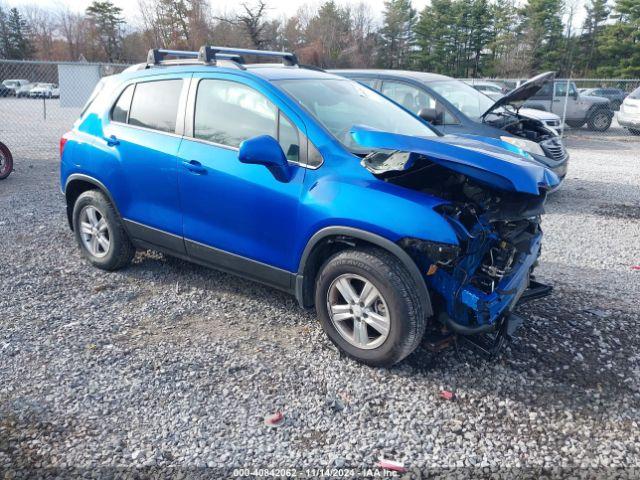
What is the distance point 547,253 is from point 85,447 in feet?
15.5

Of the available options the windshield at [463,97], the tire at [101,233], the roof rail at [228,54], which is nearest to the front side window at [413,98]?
the windshield at [463,97]

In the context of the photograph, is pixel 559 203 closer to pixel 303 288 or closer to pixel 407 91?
pixel 407 91

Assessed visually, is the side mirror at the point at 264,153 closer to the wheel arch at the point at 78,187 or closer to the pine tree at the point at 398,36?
the wheel arch at the point at 78,187

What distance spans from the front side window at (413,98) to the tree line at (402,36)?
34.1 metres

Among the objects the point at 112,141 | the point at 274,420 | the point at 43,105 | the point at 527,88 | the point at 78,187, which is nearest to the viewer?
the point at 274,420

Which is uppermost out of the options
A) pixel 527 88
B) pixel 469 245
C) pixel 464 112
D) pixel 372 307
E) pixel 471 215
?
pixel 527 88

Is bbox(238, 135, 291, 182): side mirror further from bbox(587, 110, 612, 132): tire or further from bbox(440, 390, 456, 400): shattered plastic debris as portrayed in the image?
bbox(587, 110, 612, 132): tire

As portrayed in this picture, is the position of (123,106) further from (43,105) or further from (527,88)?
(43,105)

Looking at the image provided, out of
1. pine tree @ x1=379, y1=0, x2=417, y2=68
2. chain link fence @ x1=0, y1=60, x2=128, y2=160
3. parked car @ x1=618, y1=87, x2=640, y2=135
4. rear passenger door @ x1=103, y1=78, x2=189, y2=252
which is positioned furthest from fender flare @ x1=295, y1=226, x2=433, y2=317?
pine tree @ x1=379, y1=0, x2=417, y2=68

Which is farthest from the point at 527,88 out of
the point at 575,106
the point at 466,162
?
the point at 575,106

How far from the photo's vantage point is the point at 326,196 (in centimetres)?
337

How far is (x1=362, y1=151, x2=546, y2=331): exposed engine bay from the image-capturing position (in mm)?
3137

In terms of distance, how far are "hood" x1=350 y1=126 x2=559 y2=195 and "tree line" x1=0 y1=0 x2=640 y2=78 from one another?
3929 centimetres

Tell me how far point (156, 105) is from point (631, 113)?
54.8ft
